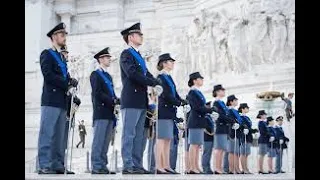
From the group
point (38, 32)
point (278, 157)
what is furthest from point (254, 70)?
point (38, 32)

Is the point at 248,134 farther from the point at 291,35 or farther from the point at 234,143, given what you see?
the point at 291,35

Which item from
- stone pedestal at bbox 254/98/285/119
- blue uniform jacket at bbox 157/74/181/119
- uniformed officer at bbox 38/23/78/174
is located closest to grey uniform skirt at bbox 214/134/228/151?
blue uniform jacket at bbox 157/74/181/119

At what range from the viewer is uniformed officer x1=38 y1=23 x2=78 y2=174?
254 inches

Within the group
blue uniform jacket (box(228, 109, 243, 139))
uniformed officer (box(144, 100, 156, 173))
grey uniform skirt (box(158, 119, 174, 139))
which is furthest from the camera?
blue uniform jacket (box(228, 109, 243, 139))

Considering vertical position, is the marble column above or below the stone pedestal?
above

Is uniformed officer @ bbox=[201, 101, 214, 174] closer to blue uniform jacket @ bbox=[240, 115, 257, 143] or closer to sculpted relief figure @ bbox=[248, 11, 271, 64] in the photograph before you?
blue uniform jacket @ bbox=[240, 115, 257, 143]

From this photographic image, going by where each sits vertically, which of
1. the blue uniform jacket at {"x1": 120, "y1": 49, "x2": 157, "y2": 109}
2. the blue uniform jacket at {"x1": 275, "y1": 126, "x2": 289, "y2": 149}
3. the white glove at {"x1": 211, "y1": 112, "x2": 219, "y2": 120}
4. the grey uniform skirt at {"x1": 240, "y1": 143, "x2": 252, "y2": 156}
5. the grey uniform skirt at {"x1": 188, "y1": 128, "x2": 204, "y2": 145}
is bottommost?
the grey uniform skirt at {"x1": 240, "y1": 143, "x2": 252, "y2": 156}

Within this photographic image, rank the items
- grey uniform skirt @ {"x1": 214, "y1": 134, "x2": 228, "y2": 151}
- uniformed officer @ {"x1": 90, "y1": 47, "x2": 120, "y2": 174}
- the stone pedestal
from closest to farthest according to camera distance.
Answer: uniformed officer @ {"x1": 90, "y1": 47, "x2": 120, "y2": 174} → grey uniform skirt @ {"x1": 214, "y1": 134, "x2": 228, "y2": 151} → the stone pedestal

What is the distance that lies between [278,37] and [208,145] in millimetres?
5035

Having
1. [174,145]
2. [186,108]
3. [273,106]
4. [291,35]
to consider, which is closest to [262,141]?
[273,106]

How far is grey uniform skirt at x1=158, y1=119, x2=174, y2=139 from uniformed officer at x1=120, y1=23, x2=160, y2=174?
0.57 meters

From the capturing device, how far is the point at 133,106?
6.76 metres
